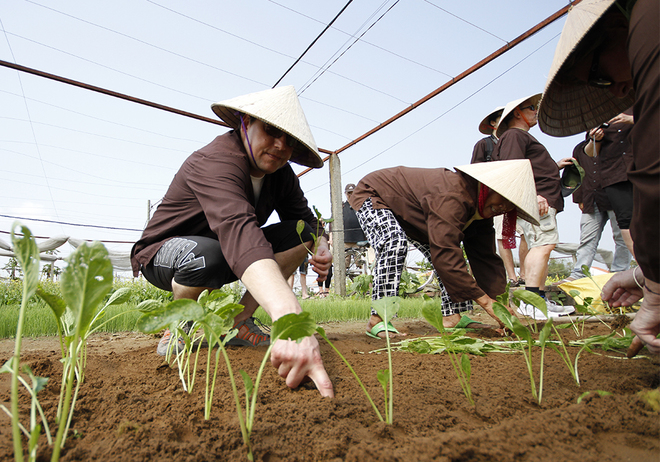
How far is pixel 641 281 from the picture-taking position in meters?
1.23

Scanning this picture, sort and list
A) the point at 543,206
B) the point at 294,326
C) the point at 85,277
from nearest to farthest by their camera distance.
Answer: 1. the point at 85,277
2. the point at 294,326
3. the point at 543,206

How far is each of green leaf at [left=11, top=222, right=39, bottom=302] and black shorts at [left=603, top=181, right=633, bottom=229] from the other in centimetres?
413

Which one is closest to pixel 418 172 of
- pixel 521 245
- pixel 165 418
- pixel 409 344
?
pixel 409 344

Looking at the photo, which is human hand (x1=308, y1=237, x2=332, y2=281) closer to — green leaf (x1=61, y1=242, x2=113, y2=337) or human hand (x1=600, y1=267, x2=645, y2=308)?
human hand (x1=600, y1=267, x2=645, y2=308)

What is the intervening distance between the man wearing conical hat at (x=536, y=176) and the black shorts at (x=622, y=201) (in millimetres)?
716

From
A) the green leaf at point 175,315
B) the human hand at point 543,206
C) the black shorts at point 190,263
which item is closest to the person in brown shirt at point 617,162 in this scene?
the human hand at point 543,206

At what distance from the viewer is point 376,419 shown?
0.88m

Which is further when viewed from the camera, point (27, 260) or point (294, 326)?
point (294, 326)

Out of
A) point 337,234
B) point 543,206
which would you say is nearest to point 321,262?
point 543,206

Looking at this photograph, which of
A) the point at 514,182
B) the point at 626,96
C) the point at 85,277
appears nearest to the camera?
the point at 85,277

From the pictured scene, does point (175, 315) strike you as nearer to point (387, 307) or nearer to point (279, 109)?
→ point (387, 307)

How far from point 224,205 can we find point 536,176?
2.73 m

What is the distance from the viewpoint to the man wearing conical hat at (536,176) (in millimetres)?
2969

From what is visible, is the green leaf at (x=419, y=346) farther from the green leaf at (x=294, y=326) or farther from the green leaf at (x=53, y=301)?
the green leaf at (x=53, y=301)
